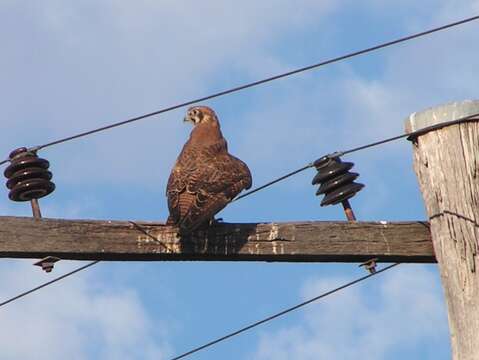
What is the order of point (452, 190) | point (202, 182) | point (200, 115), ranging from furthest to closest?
point (200, 115)
point (202, 182)
point (452, 190)

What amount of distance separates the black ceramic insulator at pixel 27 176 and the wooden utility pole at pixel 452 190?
6.61 feet

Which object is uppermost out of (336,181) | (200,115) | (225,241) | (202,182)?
(200,115)

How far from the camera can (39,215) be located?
7191 millimetres

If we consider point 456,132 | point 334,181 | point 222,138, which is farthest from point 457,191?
point 222,138

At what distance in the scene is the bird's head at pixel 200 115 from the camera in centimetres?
1028

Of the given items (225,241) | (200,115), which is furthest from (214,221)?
(200,115)

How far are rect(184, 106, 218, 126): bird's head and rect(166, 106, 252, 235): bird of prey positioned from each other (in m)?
0.75

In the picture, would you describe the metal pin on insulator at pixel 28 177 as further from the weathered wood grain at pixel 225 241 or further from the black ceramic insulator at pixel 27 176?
the weathered wood grain at pixel 225 241

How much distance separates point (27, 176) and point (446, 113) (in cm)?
231

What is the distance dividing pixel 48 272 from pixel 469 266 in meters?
2.18

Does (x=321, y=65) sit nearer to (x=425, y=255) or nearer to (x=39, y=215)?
(x=425, y=255)

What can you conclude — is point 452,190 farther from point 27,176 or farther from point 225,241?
point 27,176

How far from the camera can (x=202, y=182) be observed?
8.20 metres

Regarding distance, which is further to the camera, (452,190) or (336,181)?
(336,181)
